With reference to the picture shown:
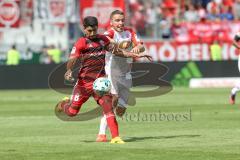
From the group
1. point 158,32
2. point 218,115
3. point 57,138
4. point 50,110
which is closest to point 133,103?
point 50,110

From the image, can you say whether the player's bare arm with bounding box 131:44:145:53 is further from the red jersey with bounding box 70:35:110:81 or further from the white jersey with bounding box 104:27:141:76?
the red jersey with bounding box 70:35:110:81

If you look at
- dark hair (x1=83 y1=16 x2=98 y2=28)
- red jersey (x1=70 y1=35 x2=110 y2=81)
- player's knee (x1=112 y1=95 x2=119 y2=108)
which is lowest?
player's knee (x1=112 y1=95 x2=119 y2=108)

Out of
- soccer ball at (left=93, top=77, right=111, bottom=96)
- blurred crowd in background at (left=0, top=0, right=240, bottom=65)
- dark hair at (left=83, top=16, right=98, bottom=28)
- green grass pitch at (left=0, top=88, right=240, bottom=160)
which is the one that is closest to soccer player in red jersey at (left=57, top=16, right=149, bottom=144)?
dark hair at (left=83, top=16, right=98, bottom=28)

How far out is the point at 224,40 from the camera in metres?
42.0

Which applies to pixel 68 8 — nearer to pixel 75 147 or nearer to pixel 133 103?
pixel 133 103

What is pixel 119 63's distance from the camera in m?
15.6

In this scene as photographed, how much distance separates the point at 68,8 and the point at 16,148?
2375cm

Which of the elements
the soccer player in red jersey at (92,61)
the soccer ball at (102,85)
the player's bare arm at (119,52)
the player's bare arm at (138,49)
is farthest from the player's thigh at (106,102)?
the player's bare arm at (138,49)

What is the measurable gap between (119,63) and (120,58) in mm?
123

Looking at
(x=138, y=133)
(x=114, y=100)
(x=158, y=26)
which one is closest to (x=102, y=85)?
(x=114, y=100)

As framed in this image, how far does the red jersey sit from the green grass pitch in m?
1.20

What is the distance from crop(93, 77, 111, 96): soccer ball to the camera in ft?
45.6

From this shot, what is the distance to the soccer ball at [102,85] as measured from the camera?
45.6ft

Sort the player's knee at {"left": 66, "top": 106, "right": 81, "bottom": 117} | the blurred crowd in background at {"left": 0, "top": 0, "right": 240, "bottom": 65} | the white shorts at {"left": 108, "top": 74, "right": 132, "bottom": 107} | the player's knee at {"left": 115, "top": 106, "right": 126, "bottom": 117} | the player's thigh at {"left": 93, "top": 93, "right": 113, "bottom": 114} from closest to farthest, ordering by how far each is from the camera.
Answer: the player's thigh at {"left": 93, "top": 93, "right": 113, "bottom": 114}, the player's knee at {"left": 66, "top": 106, "right": 81, "bottom": 117}, the white shorts at {"left": 108, "top": 74, "right": 132, "bottom": 107}, the player's knee at {"left": 115, "top": 106, "right": 126, "bottom": 117}, the blurred crowd in background at {"left": 0, "top": 0, "right": 240, "bottom": 65}
